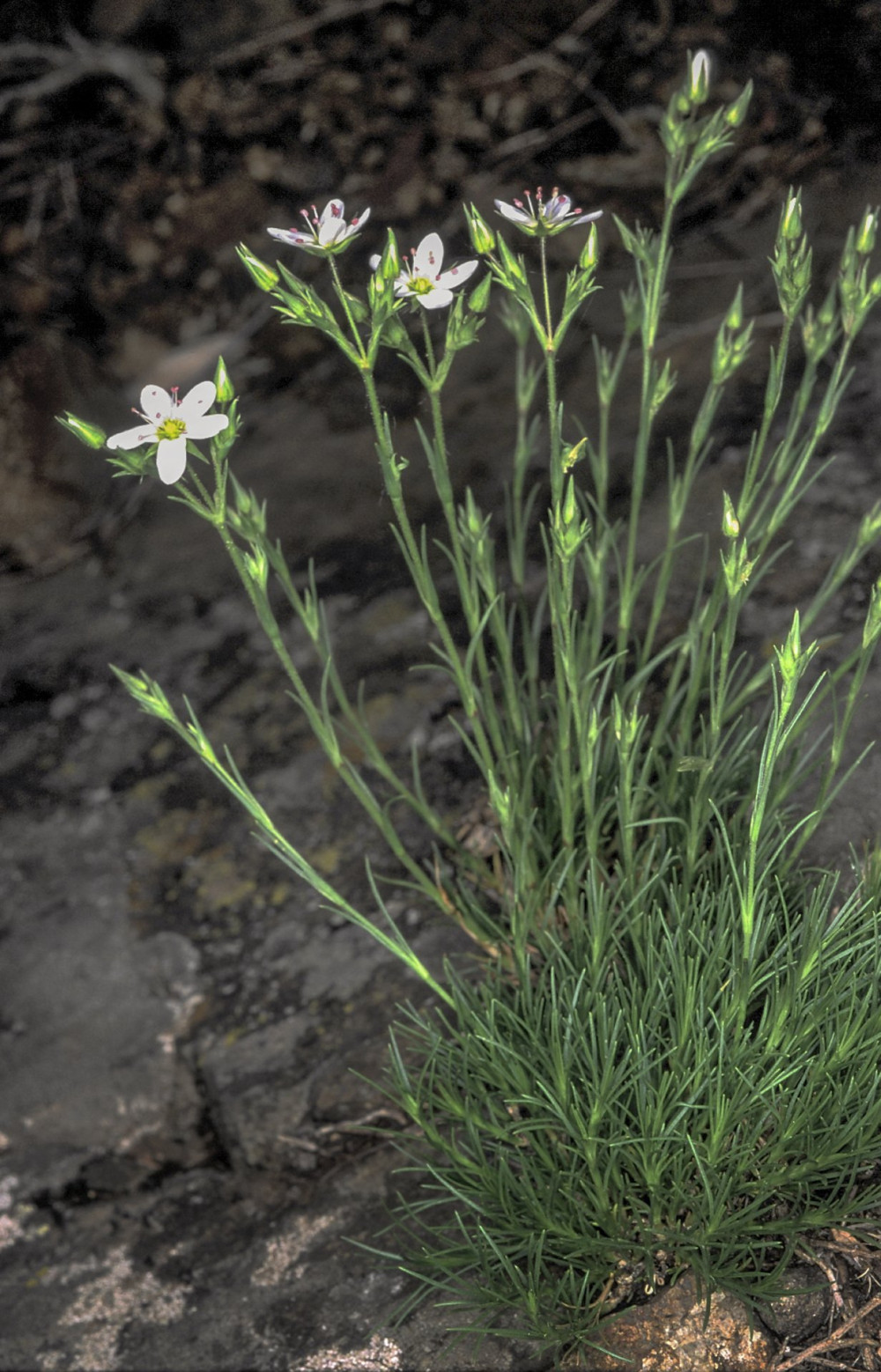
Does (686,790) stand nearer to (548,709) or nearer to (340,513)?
(548,709)

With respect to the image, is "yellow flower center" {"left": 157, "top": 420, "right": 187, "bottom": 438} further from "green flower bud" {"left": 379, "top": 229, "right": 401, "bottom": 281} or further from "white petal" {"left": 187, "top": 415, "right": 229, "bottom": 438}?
"green flower bud" {"left": 379, "top": 229, "right": 401, "bottom": 281}

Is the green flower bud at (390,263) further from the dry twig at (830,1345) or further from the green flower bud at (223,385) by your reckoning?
the dry twig at (830,1345)

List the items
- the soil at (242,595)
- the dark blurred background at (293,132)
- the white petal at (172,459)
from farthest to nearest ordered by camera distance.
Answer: the dark blurred background at (293,132) → the soil at (242,595) → the white petal at (172,459)

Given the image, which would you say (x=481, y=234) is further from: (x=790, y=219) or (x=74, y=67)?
(x=74, y=67)

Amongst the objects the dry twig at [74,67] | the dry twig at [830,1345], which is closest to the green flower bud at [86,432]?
the dry twig at [830,1345]

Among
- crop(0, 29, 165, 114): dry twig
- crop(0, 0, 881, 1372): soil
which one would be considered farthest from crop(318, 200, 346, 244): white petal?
crop(0, 29, 165, 114): dry twig

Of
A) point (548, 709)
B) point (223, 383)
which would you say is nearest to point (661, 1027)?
point (548, 709)

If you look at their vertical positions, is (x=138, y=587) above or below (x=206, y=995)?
above

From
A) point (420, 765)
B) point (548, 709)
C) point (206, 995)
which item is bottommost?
point (206, 995)
